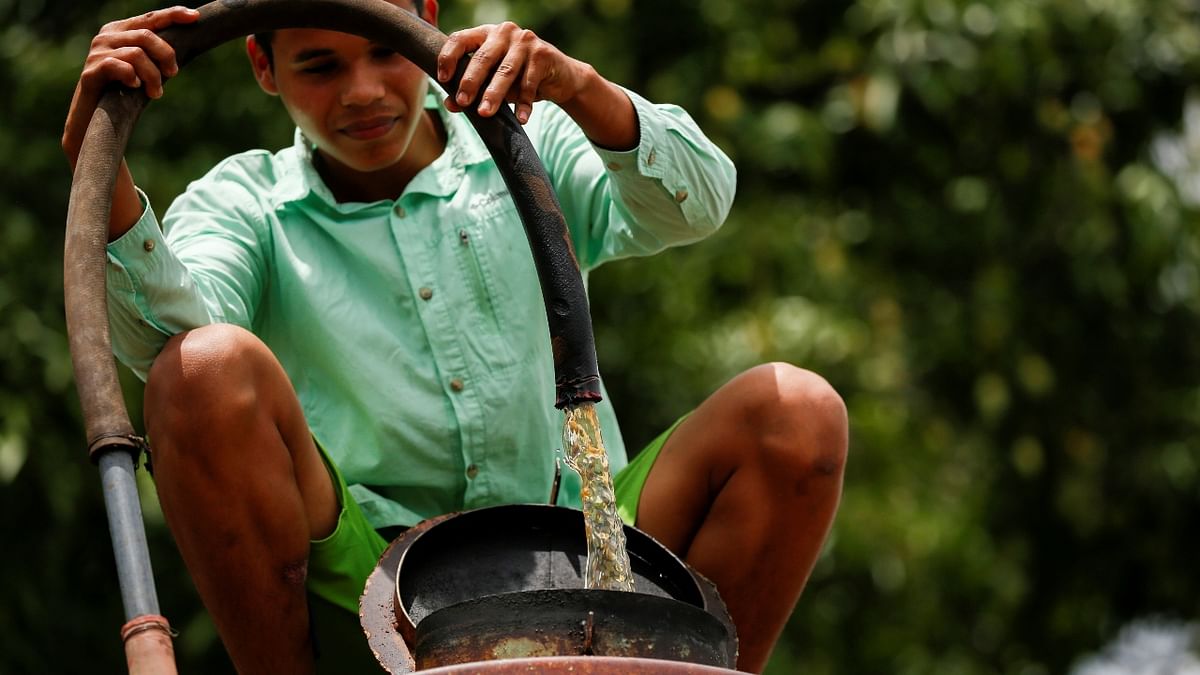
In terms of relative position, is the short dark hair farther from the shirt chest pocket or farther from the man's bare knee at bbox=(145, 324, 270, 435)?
the man's bare knee at bbox=(145, 324, 270, 435)

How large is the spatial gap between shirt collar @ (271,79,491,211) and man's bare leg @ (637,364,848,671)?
1.81ft

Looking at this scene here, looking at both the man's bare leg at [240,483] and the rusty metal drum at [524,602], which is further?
the man's bare leg at [240,483]

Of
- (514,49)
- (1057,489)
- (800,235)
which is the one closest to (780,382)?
(514,49)

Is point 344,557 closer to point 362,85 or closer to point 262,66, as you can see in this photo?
point 362,85

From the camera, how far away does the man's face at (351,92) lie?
2.65 meters

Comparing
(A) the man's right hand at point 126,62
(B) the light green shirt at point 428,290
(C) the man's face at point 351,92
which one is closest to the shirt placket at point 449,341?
(B) the light green shirt at point 428,290

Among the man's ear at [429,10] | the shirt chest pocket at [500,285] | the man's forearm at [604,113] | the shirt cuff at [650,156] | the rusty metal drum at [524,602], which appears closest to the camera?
the rusty metal drum at [524,602]

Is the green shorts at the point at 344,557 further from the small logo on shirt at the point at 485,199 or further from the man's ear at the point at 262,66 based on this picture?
the man's ear at the point at 262,66

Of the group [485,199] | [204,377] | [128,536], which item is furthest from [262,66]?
[128,536]

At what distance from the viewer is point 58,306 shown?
4594 mm

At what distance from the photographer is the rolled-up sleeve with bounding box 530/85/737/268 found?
8.43 feet

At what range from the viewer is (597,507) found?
220cm

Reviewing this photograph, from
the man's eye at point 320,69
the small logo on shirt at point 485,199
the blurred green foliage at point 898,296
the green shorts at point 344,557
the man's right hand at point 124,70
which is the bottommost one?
the blurred green foliage at point 898,296

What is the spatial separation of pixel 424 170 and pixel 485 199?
0.34ft
